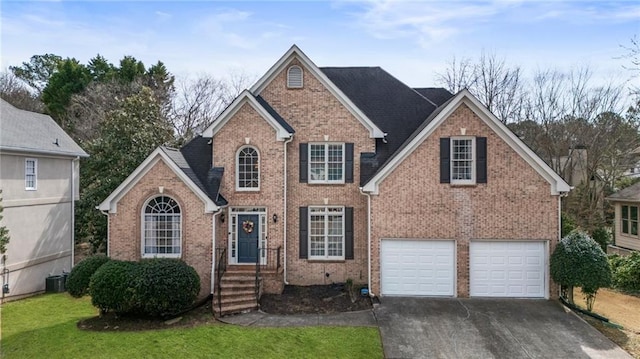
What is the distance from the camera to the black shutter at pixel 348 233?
47.0 ft

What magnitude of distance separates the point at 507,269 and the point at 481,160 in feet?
12.6

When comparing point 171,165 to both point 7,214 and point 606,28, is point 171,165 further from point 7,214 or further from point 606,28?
point 606,28

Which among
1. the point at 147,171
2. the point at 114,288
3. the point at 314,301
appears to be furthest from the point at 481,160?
the point at 114,288

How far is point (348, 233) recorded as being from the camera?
1441 centimetres

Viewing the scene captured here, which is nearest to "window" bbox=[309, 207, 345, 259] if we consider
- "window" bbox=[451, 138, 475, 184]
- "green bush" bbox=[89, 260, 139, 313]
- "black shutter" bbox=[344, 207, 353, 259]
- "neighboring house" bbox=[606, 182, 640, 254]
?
"black shutter" bbox=[344, 207, 353, 259]

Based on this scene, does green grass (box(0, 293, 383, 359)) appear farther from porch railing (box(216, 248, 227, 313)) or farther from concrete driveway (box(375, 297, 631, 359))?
Answer: porch railing (box(216, 248, 227, 313))

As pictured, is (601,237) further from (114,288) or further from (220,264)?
(114,288)

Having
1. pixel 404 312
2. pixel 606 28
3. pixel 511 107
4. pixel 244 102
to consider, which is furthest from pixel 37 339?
pixel 511 107

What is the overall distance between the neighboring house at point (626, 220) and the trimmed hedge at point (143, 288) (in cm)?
2472

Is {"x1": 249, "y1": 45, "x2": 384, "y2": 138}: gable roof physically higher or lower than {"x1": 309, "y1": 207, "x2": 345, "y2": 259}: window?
higher

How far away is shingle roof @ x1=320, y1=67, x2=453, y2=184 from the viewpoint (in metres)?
15.3

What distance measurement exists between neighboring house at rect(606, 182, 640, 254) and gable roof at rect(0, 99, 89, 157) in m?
31.3

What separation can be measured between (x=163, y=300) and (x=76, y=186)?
12633 mm

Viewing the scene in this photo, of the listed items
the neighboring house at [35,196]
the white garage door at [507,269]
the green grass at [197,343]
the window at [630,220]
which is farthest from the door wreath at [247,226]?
the window at [630,220]
